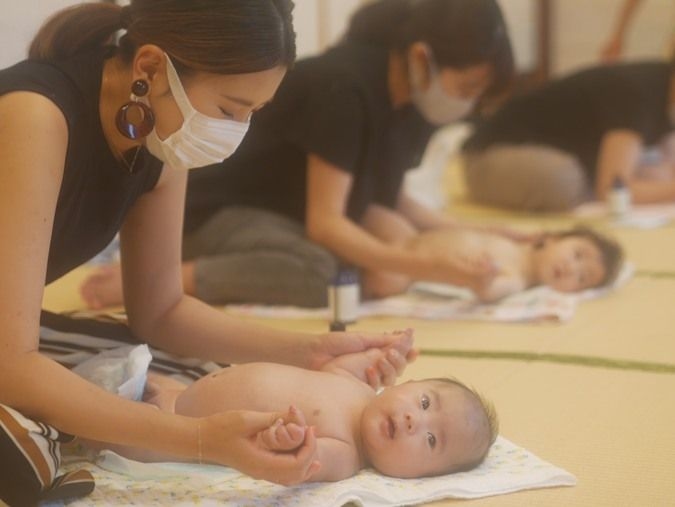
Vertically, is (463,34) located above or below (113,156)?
above

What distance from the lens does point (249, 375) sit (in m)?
1.41

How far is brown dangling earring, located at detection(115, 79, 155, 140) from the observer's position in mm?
1274

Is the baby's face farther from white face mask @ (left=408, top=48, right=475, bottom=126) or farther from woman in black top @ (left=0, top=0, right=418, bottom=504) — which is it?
woman in black top @ (left=0, top=0, right=418, bottom=504)

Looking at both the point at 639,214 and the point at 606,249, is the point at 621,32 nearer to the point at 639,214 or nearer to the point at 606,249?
the point at 639,214

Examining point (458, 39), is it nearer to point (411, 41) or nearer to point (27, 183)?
point (411, 41)

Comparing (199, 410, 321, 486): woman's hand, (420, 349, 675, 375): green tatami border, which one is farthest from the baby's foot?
(199, 410, 321, 486): woman's hand

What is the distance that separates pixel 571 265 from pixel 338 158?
0.71 meters

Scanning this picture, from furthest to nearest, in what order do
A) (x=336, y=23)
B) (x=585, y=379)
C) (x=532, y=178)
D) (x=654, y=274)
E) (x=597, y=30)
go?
(x=597, y=30) → (x=336, y=23) → (x=532, y=178) → (x=654, y=274) → (x=585, y=379)

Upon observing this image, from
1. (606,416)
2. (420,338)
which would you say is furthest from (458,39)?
(606,416)

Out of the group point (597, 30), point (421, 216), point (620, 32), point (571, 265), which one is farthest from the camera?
point (597, 30)

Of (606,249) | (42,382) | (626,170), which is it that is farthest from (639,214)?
(42,382)

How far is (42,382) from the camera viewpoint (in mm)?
1178

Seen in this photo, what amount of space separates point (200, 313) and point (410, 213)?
1.43m

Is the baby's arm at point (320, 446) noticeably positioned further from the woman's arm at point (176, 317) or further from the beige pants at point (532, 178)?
the beige pants at point (532, 178)
